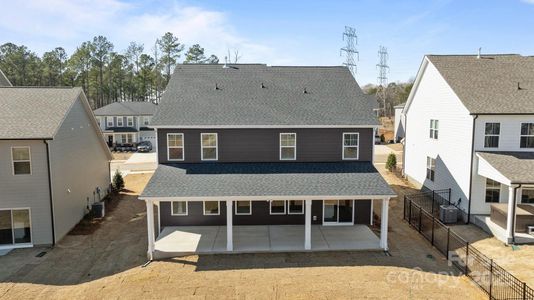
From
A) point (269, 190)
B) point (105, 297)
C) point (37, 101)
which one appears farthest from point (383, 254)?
point (37, 101)

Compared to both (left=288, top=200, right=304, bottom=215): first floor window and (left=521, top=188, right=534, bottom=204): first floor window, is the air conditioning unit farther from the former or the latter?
(left=288, top=200, right=304, bottom=215): first floor window

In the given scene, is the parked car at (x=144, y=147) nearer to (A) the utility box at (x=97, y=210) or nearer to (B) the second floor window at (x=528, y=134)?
(A) the utility box at (x=97, y=210)

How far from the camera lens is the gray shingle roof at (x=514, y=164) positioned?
1648 centimetres

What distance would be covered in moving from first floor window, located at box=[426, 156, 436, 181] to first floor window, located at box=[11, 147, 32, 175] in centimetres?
2345

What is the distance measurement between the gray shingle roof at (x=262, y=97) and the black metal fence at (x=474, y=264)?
6231mm

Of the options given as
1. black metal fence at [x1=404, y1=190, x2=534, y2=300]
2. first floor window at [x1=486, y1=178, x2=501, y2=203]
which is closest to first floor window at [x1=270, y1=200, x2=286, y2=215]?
black metal fence at [x1=404, y1=190, x2=534, y2=300]

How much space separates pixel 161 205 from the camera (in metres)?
18.9

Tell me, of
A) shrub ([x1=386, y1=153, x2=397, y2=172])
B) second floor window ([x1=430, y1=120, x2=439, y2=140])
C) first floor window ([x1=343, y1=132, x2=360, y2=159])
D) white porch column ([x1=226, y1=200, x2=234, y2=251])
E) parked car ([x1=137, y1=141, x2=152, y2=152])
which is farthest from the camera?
parked car ([x1=137, y1=141, x2=152, y2=152])

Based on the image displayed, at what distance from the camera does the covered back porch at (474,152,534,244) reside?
639 inches

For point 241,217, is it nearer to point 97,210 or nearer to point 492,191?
point 97,210

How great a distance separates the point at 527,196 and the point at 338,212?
10.3m

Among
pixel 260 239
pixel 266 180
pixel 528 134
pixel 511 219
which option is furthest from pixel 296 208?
pixel 528 134

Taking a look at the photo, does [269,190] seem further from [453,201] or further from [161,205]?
[453,201]

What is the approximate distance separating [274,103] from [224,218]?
271 inches
